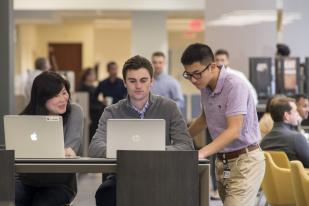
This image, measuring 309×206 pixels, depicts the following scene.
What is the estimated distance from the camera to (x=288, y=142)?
21.9 feet

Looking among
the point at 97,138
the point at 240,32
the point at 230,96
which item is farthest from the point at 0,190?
the point at 240,32

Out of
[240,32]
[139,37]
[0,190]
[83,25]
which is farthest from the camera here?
[83,25]

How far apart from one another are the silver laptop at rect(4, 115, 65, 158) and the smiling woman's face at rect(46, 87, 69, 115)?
1.95ft

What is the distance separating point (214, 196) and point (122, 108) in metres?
4.06

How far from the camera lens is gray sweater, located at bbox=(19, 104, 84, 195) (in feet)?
16.1

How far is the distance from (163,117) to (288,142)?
7.09 feet

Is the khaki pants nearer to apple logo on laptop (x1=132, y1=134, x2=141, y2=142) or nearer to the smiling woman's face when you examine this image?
apple logo on laptop (x1=132, y1=134, x2=141, y2=142)

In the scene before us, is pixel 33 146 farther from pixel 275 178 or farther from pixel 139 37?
pixel 139 37

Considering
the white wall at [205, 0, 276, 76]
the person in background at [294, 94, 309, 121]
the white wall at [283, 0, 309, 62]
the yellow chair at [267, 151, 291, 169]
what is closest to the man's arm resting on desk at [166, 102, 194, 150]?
the yellow chair at [267, 151, 291, 169]

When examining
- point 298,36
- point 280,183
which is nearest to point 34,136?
point 280,183

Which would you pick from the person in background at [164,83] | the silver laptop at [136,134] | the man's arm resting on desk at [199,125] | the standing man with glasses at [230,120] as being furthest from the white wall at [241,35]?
the silver laptop at [136,134]

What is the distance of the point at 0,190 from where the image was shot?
4.35 m

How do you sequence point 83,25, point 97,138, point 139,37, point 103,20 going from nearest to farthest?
point 97,138 → point 139,37 → point 103,20 → point 83,25

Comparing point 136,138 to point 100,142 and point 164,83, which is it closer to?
point 100,142
